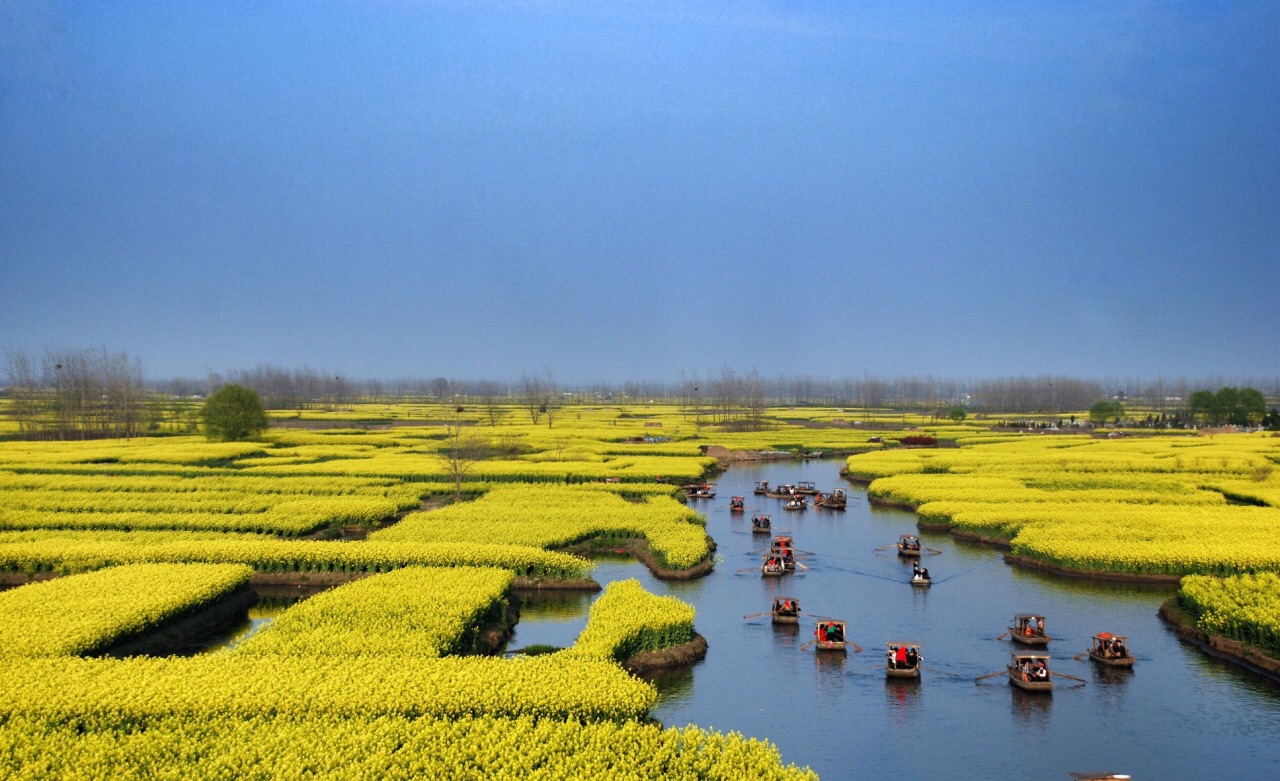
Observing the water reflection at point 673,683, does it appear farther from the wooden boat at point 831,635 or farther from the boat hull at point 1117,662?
the boat hull at point 1117,662

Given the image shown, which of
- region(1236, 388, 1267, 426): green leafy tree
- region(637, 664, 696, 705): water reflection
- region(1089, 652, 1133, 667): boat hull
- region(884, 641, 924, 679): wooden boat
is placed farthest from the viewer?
region(1236, 388, 1267, 426): green leafy tree

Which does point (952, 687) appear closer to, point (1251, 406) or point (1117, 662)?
point (1117, 662)

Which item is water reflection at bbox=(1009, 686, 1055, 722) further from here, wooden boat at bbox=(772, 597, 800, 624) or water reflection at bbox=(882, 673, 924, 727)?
wooden boat at bbox=(772, 597, 800, 624)

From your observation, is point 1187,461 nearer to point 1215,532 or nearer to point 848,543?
point 1215,532

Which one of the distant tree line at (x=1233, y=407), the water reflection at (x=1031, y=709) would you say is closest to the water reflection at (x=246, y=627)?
the water reflection at (x=1031, y=709)

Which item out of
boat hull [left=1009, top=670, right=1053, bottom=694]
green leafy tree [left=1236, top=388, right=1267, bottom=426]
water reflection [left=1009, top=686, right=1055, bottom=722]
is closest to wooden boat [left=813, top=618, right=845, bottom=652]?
water reflection [left=1009, top=686, right=1055, bottom=722]

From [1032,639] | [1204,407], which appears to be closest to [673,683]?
[1032,639]
